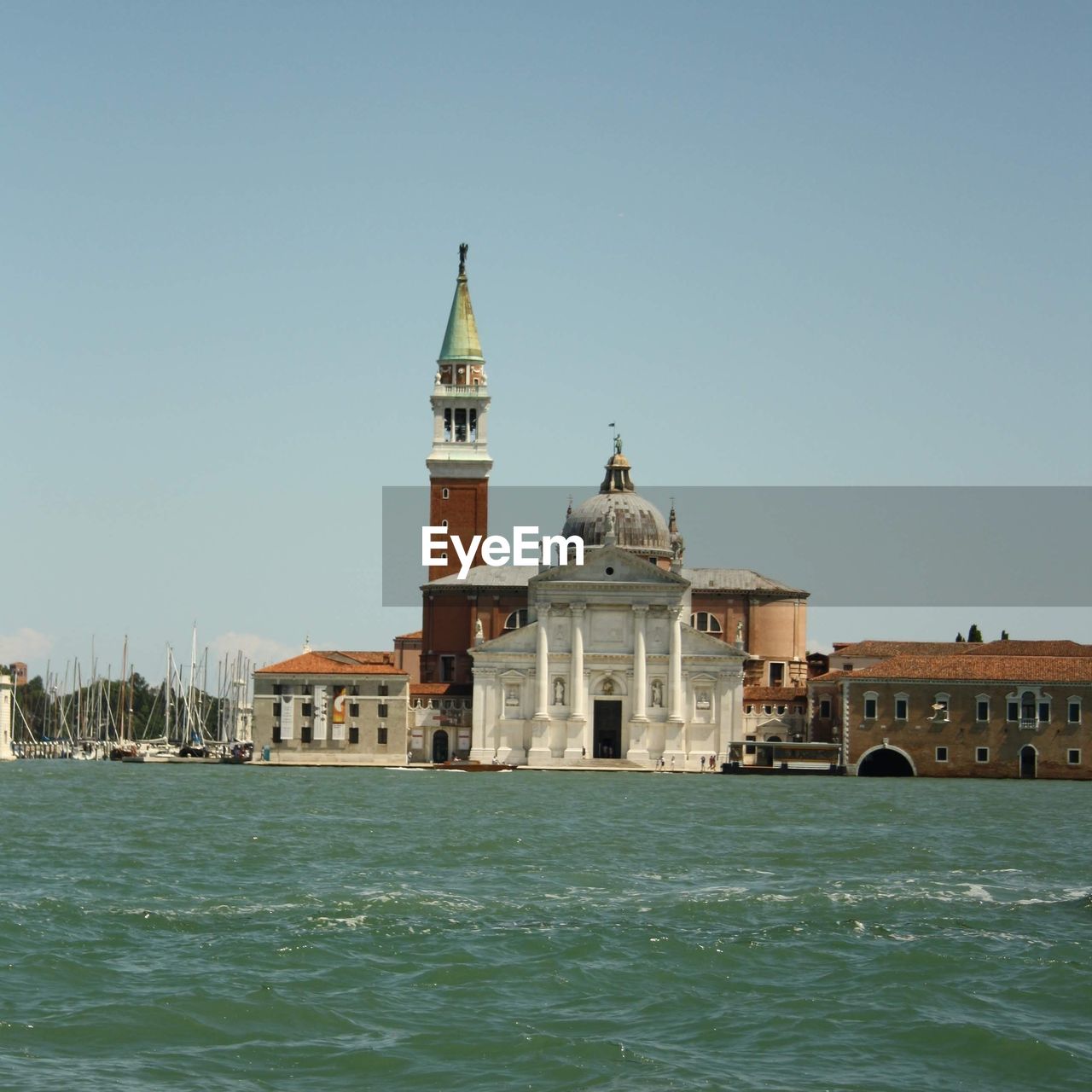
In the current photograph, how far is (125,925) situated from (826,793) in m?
37.2

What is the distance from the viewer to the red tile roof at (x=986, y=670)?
7206cm

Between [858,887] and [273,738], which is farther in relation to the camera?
[273,738]

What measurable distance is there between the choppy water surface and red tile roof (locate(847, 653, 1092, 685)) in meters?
35.1

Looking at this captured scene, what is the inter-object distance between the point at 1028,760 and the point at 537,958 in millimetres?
54541

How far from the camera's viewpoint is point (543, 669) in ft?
250

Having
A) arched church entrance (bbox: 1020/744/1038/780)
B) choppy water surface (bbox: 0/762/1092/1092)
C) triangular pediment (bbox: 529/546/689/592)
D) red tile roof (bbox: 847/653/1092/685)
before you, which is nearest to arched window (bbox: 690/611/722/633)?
triangular pediment (bbox: 529/546/689/592)

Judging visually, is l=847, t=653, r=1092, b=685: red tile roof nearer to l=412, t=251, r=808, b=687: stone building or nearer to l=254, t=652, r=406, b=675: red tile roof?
l=412, t=251, r=808, b=687: stone building

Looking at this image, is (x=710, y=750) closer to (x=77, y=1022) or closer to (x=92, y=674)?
→ (x=92, y=674)

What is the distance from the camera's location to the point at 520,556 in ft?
275

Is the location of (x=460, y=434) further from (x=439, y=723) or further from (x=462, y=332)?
(x=439, y=723)

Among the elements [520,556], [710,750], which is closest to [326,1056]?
[710,750]

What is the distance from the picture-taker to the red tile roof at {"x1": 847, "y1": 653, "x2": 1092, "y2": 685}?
236 feet

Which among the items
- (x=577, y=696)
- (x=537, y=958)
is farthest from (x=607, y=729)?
(x=537, y=958)

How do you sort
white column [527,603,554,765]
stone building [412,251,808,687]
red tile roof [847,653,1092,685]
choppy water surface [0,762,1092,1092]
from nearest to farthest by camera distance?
choppy water surface [0,762,1092,1092]
red tile roof [847,653,1092,685]
white column [527,603,554,765]
stone building [412,251,808,687]
